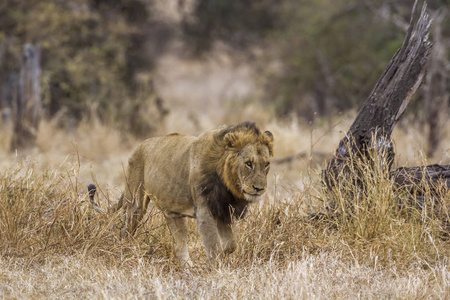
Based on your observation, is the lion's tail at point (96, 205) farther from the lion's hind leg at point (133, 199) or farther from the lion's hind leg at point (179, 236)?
the lion's hind leg at point (179, 236)

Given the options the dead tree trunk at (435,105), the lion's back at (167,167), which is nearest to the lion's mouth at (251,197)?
the lion's back at (167,167)

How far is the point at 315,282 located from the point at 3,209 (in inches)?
98.0

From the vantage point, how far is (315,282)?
4531mm

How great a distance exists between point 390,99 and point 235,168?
2015mm

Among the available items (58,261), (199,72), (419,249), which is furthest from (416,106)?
(199,72)

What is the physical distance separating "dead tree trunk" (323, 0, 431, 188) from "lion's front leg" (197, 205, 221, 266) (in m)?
1.52

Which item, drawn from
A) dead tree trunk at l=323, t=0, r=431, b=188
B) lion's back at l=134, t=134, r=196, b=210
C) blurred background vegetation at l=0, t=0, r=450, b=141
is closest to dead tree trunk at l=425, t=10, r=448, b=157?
blurred background vegetation at l=0, t=0, r=450, b=141

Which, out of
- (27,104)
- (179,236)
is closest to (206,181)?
(179,236)

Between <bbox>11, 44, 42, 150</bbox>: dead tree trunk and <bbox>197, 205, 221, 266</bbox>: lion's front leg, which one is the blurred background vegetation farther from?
<bbox>197, 205, 221, 266</bbox>: lion's front leg

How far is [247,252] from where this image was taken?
17.3ft

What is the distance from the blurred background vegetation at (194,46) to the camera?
1592cm

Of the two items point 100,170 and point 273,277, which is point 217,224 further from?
point 100,170

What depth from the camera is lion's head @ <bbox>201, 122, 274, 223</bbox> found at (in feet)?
15.5

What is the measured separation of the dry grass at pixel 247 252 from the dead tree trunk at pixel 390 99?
252 millimetres
